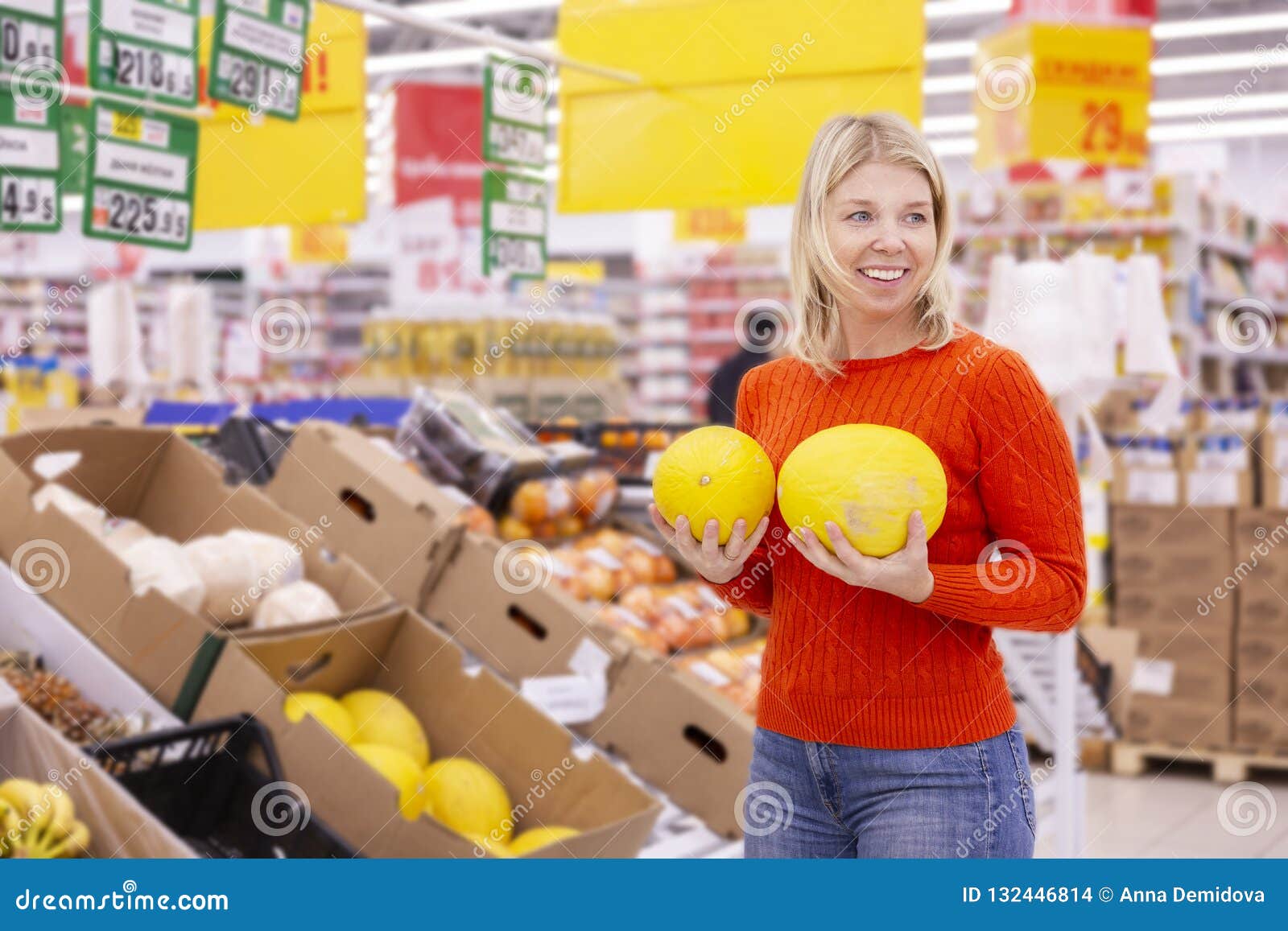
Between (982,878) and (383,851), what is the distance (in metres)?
1.27

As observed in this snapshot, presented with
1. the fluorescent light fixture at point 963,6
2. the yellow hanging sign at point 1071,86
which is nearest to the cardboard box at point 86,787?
the yellow hanging sign at point 1071,86

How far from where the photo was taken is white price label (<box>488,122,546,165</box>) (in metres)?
5.79

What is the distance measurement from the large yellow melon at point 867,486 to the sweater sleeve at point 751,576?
19 centimetres

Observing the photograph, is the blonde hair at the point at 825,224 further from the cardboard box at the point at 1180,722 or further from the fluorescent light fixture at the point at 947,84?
the fluorescent light fixture at the point at 947,84

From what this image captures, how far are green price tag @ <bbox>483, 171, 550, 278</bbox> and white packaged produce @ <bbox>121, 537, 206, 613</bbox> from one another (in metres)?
3.50

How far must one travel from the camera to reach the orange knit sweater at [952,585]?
1.26 m

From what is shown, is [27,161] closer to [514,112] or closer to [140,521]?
[140,521]

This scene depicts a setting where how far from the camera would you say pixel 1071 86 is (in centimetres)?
625

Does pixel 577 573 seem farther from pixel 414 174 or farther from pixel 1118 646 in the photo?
pixel 414 174

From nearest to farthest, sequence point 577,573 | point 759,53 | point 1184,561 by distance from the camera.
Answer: point 577,573
point 759,53
point 1184,561

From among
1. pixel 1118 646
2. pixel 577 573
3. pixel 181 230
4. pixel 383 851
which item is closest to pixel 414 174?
pixel 181 230

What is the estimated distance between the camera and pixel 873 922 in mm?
1098

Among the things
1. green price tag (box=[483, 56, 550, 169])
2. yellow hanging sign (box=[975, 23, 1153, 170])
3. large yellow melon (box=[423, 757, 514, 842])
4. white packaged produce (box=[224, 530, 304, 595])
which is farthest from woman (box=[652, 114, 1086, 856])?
yellow hanging sign (box=[975, 23, 1153, 170])

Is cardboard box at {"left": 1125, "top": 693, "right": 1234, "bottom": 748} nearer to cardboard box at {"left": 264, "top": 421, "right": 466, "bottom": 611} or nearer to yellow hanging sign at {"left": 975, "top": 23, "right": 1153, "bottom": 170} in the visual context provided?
yellow hanging sign at {"left": 975, "top": 23, "right": 1153, "bottom": 170}
